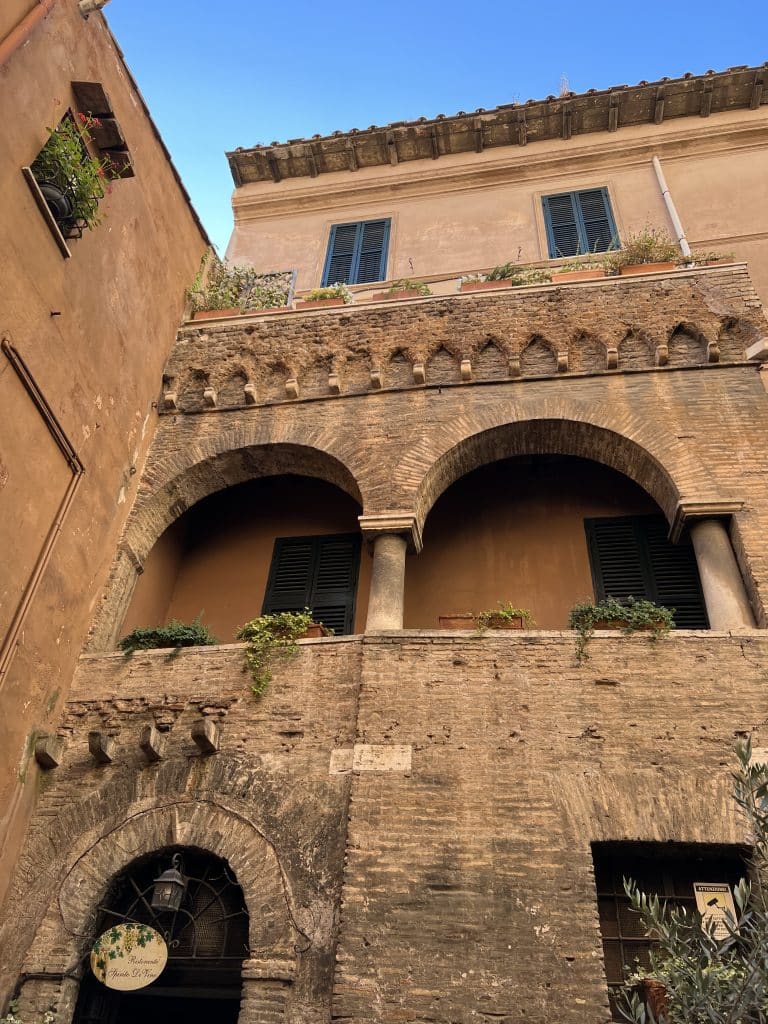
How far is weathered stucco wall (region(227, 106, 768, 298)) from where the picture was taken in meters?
12.0

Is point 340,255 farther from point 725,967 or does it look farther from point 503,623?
point 725,967

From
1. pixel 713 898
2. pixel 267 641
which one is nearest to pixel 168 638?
pixel 267 641

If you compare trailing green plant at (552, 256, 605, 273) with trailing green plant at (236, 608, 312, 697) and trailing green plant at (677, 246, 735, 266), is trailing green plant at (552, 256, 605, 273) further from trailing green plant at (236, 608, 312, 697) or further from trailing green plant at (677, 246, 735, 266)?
trailing green plant at (236, 608, 312, 697)

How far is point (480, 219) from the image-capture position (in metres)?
12.7

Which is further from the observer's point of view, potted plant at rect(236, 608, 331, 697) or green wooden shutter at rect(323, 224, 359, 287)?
green wooden shutter at rect(323, 224, 359, 287)

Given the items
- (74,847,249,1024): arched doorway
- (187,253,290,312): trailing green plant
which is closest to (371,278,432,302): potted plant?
(187,253,290,312): trailing green plant

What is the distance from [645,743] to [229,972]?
3.60 metres

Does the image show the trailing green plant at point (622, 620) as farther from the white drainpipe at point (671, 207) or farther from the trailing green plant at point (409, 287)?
the white drainpipe at point (671, 207)

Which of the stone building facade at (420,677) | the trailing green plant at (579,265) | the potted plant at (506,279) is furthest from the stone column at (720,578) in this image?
the trailing green plant at (579,265)

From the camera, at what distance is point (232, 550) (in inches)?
382

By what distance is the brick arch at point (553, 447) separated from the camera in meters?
7.98

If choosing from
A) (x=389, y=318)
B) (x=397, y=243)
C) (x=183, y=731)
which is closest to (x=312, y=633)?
(x=183, y=731)

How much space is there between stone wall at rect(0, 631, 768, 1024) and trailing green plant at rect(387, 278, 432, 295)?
5240mm

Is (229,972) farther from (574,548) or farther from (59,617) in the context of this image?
(574,548)
